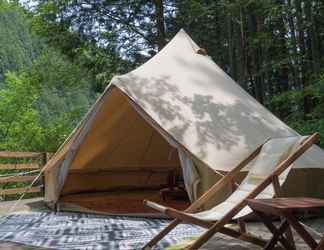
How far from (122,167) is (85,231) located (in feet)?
11.3

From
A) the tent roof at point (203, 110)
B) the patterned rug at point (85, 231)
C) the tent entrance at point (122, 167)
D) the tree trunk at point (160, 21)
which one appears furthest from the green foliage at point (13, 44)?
the patterned rug at point (85, 231)

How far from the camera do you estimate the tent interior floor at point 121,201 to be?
5.85 metres

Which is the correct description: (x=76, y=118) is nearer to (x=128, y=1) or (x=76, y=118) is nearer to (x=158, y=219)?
(x=128, y=1)

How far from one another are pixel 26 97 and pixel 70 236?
10522 mm

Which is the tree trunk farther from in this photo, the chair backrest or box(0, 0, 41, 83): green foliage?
box(0, 0, 41, 83): green foliage

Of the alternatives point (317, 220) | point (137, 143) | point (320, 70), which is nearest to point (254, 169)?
point (317, 220)

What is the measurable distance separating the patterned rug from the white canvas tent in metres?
0.61

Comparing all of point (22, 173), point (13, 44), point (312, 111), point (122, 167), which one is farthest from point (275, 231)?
point (13, 44)

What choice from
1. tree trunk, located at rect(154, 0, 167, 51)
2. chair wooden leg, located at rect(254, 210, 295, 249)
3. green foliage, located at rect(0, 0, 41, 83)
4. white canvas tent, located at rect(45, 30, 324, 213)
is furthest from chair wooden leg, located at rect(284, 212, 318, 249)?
green foliage, located at rect(0, 0, 41, 83)

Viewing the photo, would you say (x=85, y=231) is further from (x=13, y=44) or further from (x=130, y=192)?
(x=13, y=44)

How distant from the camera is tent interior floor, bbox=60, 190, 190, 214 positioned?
Result: 5.85m

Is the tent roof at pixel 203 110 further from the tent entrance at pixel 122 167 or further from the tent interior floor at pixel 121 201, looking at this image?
the tent interior floor at pixel 121 201

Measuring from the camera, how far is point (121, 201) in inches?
262

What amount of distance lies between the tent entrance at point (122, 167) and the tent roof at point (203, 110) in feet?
2.08
